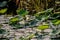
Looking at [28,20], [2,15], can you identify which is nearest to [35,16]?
[28,20]

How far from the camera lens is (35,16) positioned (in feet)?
9.16

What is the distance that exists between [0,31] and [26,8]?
71 centimetres

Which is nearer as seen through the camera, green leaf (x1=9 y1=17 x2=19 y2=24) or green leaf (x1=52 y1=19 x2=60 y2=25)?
green leaf (x1=52 y1=19 x2=60 y2=25)

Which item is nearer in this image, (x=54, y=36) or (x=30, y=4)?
(x=54, y=36)

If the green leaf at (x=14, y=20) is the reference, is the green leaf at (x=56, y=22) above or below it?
below

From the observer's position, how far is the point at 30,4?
119 inches

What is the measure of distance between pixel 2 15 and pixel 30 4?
1.24 ft

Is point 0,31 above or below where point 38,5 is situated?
below

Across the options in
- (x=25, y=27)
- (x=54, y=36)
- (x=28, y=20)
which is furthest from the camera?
(x=28, y=20)

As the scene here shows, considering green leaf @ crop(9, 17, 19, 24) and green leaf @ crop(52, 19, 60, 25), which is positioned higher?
green leaf @ crop(9, 17, 19, 24)

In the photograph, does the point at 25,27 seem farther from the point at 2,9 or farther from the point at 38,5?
the point at 2,9

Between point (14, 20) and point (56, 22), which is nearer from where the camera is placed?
point (56, 22)

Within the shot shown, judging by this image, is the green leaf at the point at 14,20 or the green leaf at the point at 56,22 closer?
the green leaf at the point at 56,22

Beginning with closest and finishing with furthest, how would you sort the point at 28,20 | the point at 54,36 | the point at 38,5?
the point at 54,36, the point at 28,20, the point at 38,5
